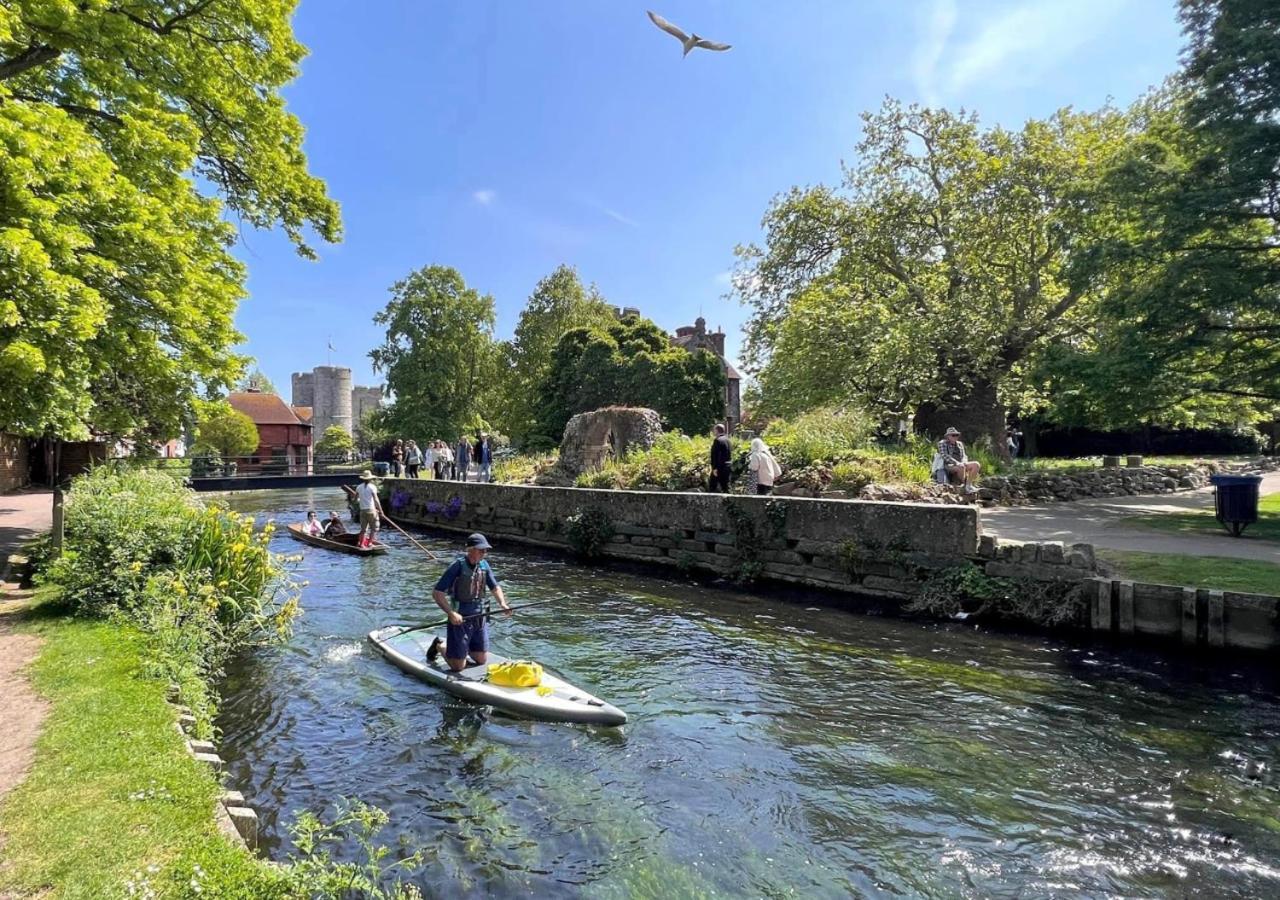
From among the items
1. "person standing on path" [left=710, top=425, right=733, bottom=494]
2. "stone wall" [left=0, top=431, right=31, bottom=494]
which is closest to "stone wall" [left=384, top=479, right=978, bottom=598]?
"person standing on path" [left=710, top=425, right=733, bottom=494]

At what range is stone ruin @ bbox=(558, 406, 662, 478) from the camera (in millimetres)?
19922

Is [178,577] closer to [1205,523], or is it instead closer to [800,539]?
[800,539]

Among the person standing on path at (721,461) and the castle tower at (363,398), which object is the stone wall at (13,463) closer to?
the person standing on path at (721,461)

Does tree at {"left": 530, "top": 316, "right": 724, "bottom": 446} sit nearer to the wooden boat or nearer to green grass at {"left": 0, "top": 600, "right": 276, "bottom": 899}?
the wooden boat

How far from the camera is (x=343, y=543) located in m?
17.0

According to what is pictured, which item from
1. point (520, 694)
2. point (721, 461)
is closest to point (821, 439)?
point (721, 461)

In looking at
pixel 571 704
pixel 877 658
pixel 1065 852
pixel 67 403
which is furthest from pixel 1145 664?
pixel 67 403

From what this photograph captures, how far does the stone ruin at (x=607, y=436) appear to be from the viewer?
19.9m

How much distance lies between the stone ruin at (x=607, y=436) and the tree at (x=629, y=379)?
1191 centimetres

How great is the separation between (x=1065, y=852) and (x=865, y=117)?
20.6m

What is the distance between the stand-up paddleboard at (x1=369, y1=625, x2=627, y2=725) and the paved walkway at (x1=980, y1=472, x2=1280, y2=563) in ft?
24.0

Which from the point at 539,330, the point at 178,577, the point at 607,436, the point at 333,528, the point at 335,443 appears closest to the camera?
the point at 178,577

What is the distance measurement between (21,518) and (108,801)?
16.4m

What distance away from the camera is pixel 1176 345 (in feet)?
40.3
